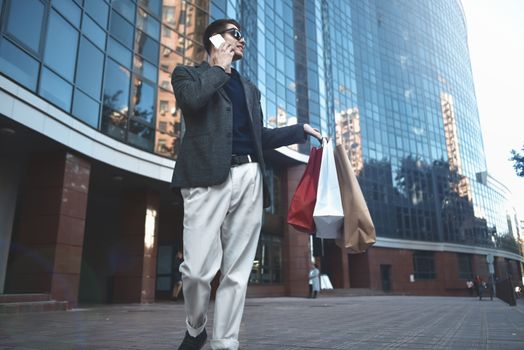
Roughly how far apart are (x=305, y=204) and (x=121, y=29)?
1371 centimetres

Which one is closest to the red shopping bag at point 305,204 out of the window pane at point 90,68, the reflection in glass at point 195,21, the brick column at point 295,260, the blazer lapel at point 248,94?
the blazer lapel at point 248,94

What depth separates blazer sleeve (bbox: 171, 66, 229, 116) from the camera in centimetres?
268

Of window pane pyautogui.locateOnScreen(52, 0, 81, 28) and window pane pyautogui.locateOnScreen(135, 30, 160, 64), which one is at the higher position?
window pane pyautogui.locateOnScreen(135, 30, 160, 64)

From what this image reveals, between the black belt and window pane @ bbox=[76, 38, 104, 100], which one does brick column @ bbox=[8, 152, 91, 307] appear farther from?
the black belt

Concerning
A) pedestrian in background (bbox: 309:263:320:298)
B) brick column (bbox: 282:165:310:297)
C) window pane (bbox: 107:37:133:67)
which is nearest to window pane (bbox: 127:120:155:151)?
window pane (bbox: 107:37:133:67)

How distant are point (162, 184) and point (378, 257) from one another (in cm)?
2702

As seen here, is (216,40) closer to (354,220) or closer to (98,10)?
(354,220)

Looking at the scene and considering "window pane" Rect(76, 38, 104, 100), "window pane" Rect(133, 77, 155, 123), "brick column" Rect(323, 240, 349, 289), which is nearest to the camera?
"window pane" Rect(76, 38, 104, 100)

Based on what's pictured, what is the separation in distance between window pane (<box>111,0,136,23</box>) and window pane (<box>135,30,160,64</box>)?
0.57 m

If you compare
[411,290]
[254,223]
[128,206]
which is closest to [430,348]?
[254,223]

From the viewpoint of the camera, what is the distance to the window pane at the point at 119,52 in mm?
14168

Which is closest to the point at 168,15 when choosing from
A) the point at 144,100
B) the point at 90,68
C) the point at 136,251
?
the point at 144,100

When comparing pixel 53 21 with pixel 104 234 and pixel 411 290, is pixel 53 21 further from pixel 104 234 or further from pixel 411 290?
pixel 411 290

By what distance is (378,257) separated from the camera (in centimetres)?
3775
